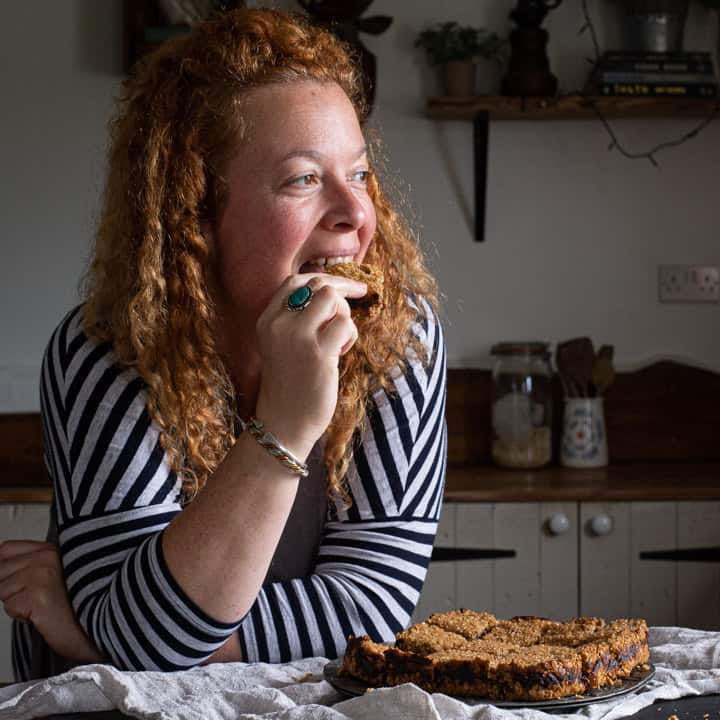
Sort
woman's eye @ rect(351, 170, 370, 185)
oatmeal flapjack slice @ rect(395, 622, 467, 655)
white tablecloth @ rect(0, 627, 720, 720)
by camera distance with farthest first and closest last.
→ woman's eye @ rect(351, 170, 370, 185), oatmeal flapjack slice @ rect(395, 622, 467, 655), white tablecloth @ rect(0, 627, 720, 720)

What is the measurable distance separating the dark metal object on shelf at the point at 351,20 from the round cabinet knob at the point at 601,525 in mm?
1132

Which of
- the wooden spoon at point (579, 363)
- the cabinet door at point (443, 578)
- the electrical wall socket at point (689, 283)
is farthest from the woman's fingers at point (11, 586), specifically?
the electrical wall socket at point (689, 283)

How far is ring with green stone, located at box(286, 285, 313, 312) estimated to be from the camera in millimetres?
1208

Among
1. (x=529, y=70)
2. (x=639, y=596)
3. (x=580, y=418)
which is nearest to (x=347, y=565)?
(x=639, y=596)

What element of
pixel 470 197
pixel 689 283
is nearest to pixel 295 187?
pixel 470 197

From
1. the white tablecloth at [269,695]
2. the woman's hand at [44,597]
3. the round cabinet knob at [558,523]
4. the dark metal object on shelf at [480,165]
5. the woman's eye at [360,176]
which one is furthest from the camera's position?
the dark metal object on shelf at [480,165]

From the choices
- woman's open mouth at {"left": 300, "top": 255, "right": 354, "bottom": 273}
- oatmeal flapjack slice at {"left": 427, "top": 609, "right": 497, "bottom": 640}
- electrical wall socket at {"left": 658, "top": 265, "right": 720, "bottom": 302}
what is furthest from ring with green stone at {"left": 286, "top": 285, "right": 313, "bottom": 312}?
electrical wall socket at {"left": 658, "top": 265, "right": 720, "bottom": 302}

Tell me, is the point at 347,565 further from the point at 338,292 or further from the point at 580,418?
the point at 580,418

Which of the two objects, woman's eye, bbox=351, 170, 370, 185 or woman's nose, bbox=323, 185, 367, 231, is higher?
woman's eye, bbox=351, 170, 370, 185

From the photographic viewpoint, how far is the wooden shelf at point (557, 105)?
3006mm

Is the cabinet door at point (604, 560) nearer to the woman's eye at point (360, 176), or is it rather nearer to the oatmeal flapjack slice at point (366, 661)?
the woman's eye at point (360, 176)

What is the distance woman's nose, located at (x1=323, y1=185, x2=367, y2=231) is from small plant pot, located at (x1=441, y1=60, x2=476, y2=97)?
5.99ft

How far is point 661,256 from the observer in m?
3.20

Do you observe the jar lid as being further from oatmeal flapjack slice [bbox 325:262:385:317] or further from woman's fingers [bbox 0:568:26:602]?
woman's fingers [bbox 0:568:26:602]
